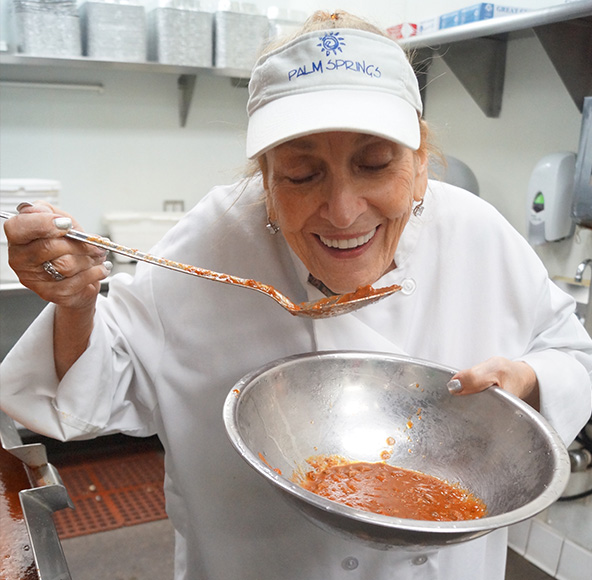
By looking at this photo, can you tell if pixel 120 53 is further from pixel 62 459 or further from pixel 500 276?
pixel 500 276

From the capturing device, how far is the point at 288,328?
3.76 feet

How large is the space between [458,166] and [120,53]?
66.1 inches

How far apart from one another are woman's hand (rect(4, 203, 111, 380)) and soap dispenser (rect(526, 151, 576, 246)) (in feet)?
6.21

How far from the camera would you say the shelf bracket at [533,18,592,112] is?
220 cm

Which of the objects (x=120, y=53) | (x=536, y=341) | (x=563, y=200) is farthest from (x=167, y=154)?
(x=536, y=341)

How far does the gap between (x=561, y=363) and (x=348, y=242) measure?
1.56 feet

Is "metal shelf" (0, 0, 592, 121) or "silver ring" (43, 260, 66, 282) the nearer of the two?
"silver ring" (43, 260, 66, 282)

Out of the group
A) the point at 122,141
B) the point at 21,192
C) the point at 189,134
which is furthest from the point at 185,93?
the point at 21,192

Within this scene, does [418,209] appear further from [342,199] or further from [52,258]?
[52,258]

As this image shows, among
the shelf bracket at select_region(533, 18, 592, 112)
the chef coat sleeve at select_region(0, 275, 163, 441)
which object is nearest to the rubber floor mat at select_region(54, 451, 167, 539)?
the chef coat sleeve at select_region(0, 275, 163, 441)

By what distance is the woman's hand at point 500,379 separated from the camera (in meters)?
0.92

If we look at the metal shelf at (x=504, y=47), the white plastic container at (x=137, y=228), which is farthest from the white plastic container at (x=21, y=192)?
the metal shelf at (x=504, y=47)

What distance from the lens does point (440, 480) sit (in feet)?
3.16

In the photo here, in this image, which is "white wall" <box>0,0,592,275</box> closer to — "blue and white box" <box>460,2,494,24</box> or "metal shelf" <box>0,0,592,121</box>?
"metal shelf" <box>0,0,592,121</box>
